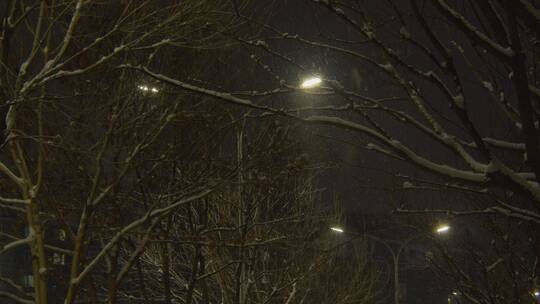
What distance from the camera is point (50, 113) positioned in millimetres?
8195

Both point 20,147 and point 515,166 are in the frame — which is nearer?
point 20,147

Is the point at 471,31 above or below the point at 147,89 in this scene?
below

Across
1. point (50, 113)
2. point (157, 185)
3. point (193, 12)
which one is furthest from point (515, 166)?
point (50, 113)

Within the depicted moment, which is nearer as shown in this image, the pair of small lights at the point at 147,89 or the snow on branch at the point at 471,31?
the snow on branch at the point at 471,31

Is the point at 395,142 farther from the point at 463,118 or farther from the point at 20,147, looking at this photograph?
the point at 20,147

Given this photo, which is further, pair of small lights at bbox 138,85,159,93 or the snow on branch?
pair of small lights at bbox 138,85,159,93

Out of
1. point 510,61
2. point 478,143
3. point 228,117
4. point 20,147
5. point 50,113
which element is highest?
point 228,117

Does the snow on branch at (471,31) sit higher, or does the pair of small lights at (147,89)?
the pair of small lights at (147,89)

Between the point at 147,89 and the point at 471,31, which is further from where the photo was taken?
the point at 147,89

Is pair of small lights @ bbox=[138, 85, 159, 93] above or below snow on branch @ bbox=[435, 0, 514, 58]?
above

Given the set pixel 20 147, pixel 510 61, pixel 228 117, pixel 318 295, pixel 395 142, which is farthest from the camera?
pixel 318 295

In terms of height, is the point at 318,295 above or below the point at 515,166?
below

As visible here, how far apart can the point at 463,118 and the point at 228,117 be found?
20.3 ft

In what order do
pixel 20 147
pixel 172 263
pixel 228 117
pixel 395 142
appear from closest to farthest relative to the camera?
1. pixel 395 142
2. pixel 20 147
3. pixel 228 117
4. pixel 172 263
